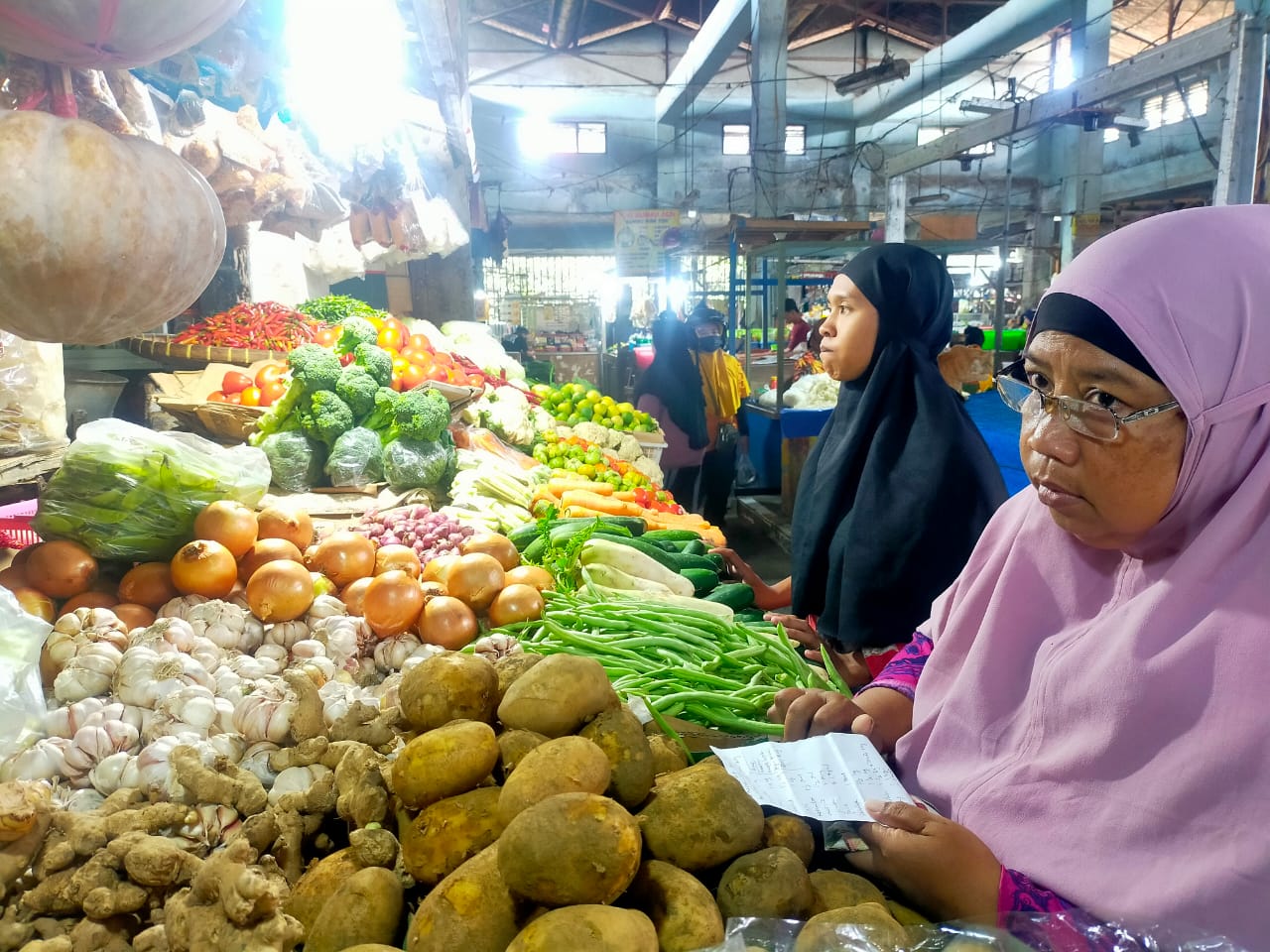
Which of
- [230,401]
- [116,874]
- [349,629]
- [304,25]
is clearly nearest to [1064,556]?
→ [116,874]

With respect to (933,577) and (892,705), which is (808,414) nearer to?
(933,577)

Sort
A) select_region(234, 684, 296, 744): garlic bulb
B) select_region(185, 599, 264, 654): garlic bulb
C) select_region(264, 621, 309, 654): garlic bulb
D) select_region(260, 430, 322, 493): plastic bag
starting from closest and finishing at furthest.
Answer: select_region(234, 684, 296, 744): garlic bulb → select_region(185, 599, 264, 654): garlic bulb → select_region(264, 621, 309, 654): garlic bulb → select_region(260, 430, 322, 493): plastic bag

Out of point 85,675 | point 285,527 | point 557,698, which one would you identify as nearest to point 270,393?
point 285,527

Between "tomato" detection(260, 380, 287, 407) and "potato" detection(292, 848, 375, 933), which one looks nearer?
"potato" detection(292, 848, 375, 933)

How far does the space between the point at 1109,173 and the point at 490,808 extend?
66.9 feet

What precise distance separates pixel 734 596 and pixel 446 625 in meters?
1.20

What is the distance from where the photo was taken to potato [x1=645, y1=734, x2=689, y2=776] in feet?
4.61

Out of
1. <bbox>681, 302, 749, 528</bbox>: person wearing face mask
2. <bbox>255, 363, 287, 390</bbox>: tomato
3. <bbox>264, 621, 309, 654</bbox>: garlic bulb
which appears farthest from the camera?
<bbox>681, 302, 749, 528</bbox>: person wearing face mask

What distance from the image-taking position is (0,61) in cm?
157

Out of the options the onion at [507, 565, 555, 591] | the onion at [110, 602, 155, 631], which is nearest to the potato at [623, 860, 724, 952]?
the onion at [507, 565, 555, 591]

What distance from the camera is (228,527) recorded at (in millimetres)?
2777

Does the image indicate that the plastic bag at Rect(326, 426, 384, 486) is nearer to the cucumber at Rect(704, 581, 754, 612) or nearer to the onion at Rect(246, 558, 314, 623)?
the onion at Rect(246, 558, 314, 623)

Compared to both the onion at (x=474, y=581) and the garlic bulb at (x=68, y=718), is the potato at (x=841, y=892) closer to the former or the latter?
the garlic bulb at (x=68, y=718)

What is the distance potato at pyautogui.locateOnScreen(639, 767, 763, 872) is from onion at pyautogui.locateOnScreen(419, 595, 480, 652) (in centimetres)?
161
